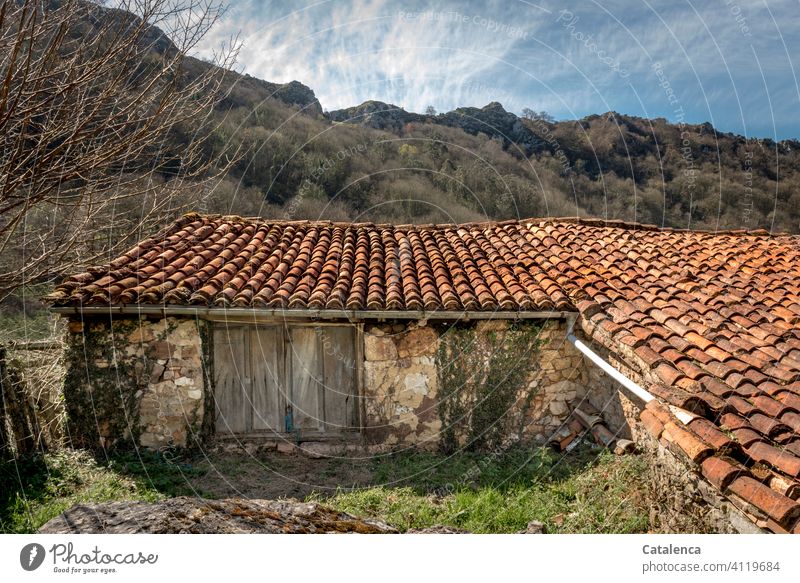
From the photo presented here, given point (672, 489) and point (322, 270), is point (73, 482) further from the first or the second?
point (672, 489)

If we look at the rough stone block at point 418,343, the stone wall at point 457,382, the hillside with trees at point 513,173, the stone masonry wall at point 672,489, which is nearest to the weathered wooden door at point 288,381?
the stone wall at point 457,382

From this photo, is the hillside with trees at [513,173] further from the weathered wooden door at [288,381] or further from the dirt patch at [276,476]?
the dirt patch at [276,476]

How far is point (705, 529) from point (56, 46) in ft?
23.0

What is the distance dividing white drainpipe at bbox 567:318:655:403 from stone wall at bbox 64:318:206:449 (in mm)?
5348

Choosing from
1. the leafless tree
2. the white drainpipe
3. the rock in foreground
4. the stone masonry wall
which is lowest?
the stone masonry wall

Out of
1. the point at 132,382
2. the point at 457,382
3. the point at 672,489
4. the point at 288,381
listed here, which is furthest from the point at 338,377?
the point at 672,489

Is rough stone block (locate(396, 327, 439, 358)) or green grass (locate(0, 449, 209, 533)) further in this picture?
rough stone block (locate(396, 327, 439, 358))

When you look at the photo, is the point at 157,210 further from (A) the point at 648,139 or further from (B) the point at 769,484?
(A) the point at 648,139

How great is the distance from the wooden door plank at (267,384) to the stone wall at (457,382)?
1.42m

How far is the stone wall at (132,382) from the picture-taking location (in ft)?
21.7

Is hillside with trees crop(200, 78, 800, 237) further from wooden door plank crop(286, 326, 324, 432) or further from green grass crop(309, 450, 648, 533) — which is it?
green grass crop(309, 450, 648, 533)

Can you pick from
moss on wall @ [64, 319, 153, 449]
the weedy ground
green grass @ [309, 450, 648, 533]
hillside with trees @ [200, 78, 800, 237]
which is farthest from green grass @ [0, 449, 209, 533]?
hillside with trees @ [200, 78, 800, 237]

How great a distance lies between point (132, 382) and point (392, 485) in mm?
3948

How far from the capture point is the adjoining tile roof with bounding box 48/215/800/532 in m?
3.99
